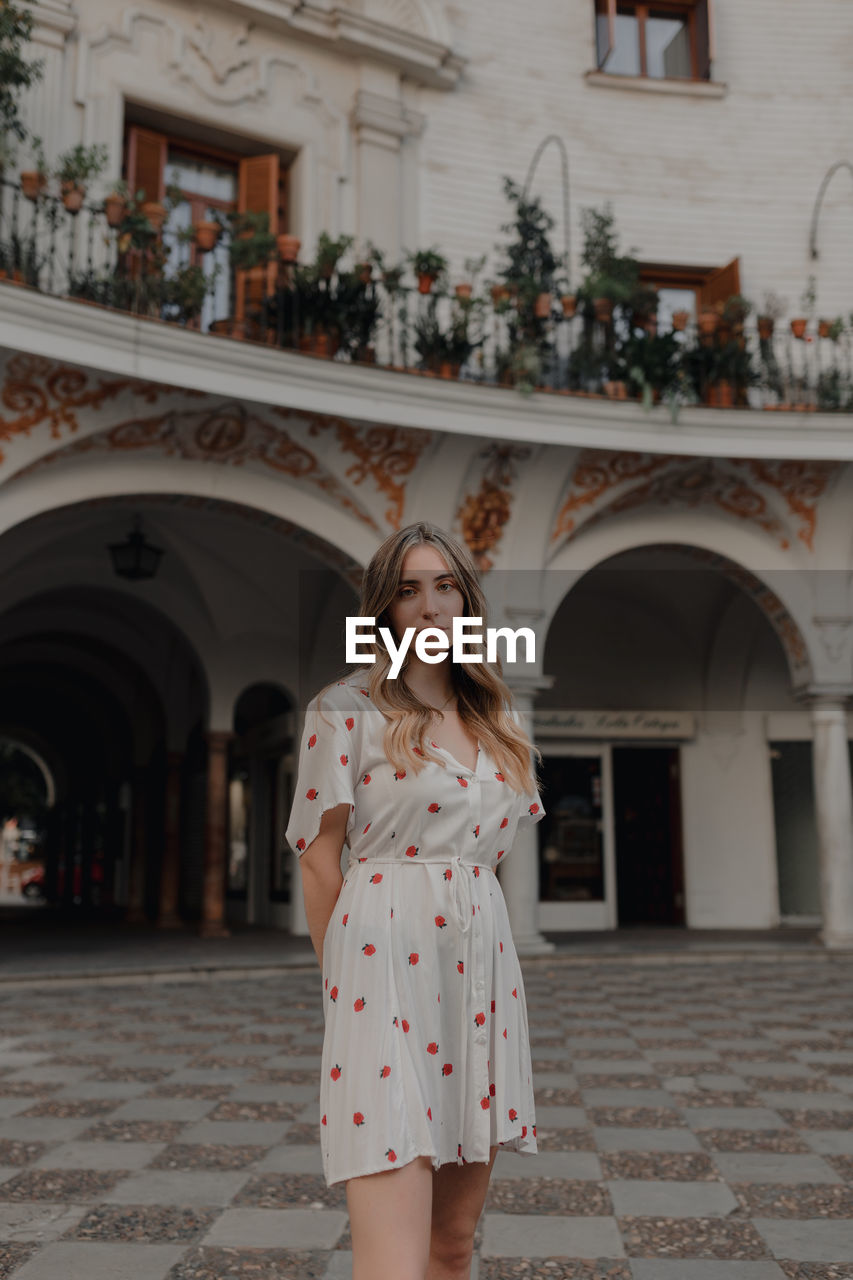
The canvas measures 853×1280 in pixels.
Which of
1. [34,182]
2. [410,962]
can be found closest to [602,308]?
[34,182]

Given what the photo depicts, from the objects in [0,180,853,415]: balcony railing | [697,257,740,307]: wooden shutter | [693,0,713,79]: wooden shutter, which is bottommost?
[0,180,853,415]: balcony railing

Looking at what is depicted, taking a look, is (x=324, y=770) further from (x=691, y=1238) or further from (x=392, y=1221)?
(x=691, y=1238)

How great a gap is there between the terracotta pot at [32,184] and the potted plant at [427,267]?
314cm

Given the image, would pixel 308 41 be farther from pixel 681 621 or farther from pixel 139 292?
pixel 681 621

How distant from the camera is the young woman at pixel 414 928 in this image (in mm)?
1946

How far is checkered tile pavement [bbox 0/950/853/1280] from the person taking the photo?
3305 millimetres

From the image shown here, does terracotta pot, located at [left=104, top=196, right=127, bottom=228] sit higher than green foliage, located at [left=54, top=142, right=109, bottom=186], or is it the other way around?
green foliage, located at [left=54, top=142, right=109, bottom=186]

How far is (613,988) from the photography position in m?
9.79

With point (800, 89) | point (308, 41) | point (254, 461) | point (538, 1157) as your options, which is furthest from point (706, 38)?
point (538, 1157)

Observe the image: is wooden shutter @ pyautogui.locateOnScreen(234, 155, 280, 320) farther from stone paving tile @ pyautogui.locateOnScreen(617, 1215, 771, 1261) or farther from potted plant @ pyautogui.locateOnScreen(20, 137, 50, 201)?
stone paving tile @ pyautogui.locateOnScreen(617, 1215, 771, 1261)

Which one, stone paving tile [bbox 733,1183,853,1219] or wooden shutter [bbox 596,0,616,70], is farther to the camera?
wooden shutter [bbox 596,0,616,70]

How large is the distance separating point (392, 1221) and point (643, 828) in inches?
571

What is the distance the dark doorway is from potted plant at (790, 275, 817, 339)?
5.90 meters

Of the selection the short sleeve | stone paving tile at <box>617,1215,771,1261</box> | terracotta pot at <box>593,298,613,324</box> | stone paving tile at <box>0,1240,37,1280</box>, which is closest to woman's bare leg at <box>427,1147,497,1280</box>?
the short sleeve
